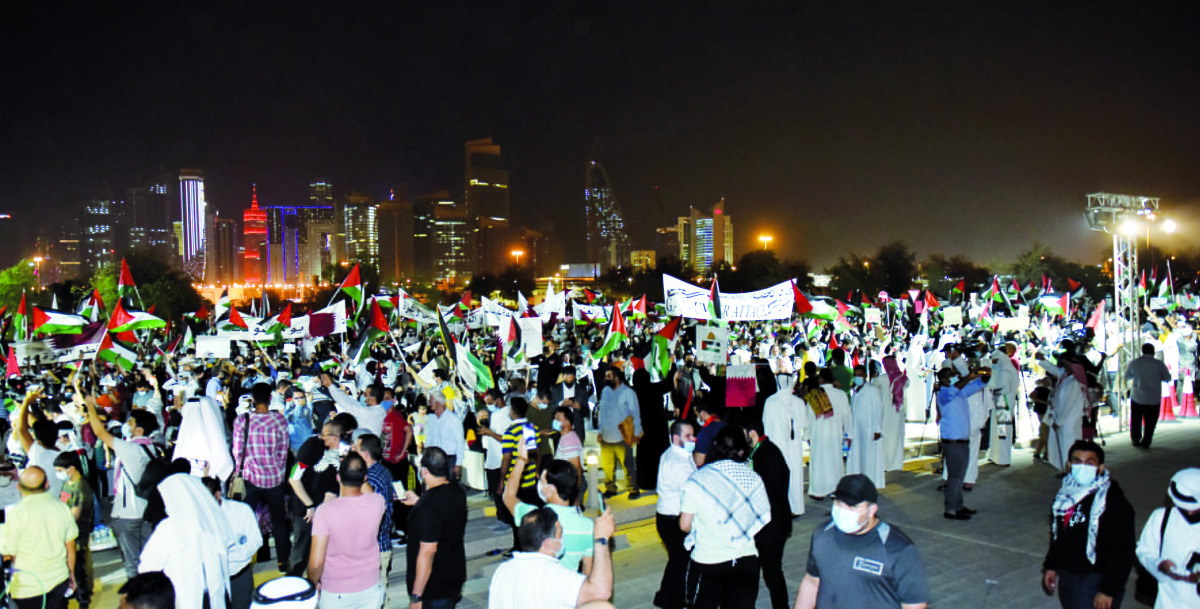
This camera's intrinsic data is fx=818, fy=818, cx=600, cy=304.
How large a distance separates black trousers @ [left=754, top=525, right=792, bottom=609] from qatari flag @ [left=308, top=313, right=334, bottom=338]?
10592 millimetres

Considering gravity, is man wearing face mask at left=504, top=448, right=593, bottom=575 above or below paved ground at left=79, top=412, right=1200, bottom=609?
above

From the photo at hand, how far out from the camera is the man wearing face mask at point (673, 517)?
6.04 m

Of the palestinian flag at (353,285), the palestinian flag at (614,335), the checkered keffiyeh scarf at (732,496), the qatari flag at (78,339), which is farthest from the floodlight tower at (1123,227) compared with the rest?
the qatari flag at (78,339)

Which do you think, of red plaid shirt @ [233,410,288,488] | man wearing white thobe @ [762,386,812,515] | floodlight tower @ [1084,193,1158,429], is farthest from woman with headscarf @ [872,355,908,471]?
red plaid shirt @ [233,410,288,488]

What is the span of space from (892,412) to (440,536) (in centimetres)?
803

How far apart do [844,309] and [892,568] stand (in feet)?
62.1

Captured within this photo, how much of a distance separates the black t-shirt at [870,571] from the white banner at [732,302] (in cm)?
844

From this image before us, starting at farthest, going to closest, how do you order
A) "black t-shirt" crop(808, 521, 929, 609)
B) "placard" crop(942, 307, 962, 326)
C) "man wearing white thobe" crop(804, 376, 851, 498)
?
"placard" crop(942, 307, 962, 326) < "man wearing white thobe" crop(804, 376, 851, 498) < "black t-shirt" crop(808, 521, 929, 609)

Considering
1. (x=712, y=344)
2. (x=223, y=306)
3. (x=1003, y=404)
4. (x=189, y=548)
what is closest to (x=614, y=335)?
(x=712, y=344)

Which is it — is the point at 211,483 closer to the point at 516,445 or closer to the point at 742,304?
the point at 516,445

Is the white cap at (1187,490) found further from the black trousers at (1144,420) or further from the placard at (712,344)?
the black trousers at (1144,420)

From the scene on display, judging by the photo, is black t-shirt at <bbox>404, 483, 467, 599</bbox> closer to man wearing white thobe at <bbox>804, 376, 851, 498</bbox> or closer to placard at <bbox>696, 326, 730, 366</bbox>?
man wearing white thobe at <bbox>804, 376, 851, 498</bbox>

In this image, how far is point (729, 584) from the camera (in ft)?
16.8

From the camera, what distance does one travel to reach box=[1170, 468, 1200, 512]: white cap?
415cm
